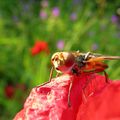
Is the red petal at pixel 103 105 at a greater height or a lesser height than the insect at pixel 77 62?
lesser

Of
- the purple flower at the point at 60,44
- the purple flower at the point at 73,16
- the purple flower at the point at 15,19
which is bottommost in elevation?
the purple flower at the point at 60,44

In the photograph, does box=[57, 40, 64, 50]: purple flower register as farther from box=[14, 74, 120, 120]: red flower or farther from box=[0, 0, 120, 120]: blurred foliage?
box=[14, 74, 120, 120]: red flower

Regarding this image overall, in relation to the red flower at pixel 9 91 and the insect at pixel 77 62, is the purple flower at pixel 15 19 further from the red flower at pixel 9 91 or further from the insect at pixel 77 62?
the insect at pixel 77 62

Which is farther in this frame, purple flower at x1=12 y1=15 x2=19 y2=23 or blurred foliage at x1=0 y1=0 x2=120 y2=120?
purple flower at x1=12 y1=15 x2=19 y2=23

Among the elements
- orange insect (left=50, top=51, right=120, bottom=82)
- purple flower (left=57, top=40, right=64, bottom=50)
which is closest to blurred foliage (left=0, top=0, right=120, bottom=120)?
purple flower (left=57, top=40, right=64, bottom=50)

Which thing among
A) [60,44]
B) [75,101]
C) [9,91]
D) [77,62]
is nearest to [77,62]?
[77,62]

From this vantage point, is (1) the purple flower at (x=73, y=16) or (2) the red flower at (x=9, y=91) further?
(1) the purple flower at (x=73, y=16)

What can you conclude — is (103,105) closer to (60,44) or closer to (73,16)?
(60,44)

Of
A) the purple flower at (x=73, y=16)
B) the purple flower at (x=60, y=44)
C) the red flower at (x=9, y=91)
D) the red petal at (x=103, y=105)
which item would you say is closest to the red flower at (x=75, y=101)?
the red petal at (x=103, y=105)
